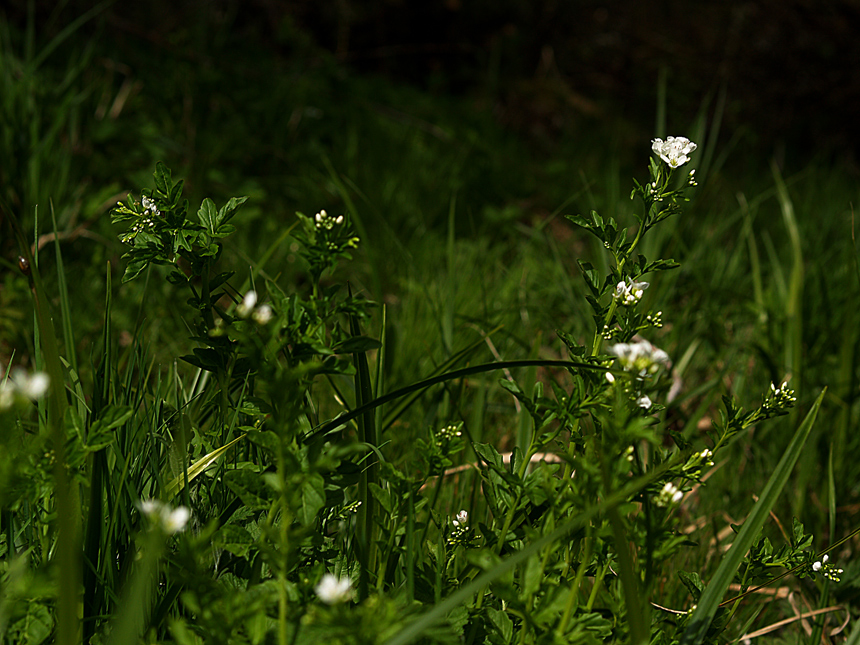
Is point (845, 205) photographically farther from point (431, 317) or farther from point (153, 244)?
point (153, 244)

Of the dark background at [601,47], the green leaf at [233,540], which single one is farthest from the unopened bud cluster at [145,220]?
the dark background at [601,47]

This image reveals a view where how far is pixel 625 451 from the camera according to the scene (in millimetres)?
732

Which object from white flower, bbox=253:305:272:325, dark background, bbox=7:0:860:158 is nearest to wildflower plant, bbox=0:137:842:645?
white flower, bbox=253:305:272:325

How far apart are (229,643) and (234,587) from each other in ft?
0.36

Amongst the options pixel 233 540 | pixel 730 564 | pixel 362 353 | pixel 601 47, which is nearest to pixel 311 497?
pixel 233 540

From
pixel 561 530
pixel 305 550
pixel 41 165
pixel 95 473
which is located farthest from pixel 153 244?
pixel 41 165

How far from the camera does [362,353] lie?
0.86 metres

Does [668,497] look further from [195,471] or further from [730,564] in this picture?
[195,471]

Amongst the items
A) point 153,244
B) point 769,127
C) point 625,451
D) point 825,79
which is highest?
point 153,244

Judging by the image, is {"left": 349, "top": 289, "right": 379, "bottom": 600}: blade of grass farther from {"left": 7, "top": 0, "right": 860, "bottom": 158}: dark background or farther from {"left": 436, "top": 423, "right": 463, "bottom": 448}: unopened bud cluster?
{"left": 7, "top": 0, "right": 860, "bottom": 158}: dark background

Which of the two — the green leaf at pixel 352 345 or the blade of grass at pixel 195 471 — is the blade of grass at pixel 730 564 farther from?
the blade of grass at pixel 195 471

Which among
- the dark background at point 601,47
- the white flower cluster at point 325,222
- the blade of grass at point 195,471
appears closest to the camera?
the white flower cluster at point 325,222

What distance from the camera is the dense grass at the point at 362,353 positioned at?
692 mm

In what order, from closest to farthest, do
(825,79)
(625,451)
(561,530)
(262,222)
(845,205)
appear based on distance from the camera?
(561,530) < (625,451) < (262,222) < (845,205) < (825,79)
